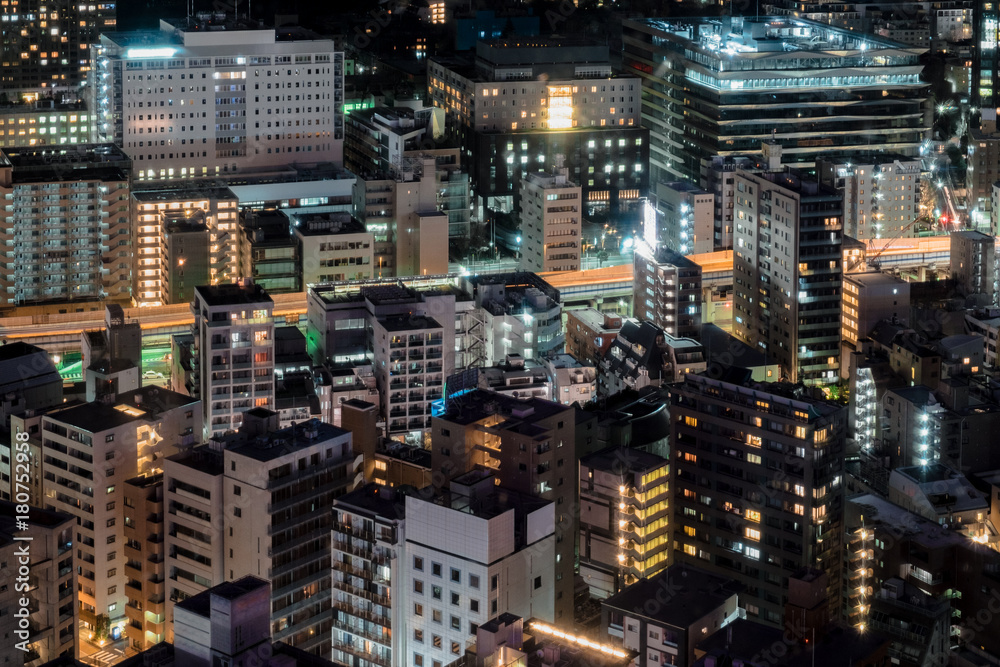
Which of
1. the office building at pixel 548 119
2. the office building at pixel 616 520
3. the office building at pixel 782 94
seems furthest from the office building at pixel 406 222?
the office building at pixel 616 520

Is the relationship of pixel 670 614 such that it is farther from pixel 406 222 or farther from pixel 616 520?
pixel 406 222

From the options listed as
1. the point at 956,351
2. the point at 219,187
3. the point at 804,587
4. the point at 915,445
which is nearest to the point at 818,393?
the point at 915,445

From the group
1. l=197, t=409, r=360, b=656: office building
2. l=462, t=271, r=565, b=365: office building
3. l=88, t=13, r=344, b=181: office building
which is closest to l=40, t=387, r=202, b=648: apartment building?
l=197, t=409, r=360, b=656: office building

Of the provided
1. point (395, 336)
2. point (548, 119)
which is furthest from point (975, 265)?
point (395, 336)

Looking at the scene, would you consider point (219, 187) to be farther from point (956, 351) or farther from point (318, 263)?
point (956, 351)

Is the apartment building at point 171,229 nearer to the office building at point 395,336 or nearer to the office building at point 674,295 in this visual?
the office building at point 395,336

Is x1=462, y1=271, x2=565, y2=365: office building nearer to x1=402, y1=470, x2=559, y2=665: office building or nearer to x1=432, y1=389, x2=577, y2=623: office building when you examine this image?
x1=432, y1=389, x2=577, y2=623: office building
